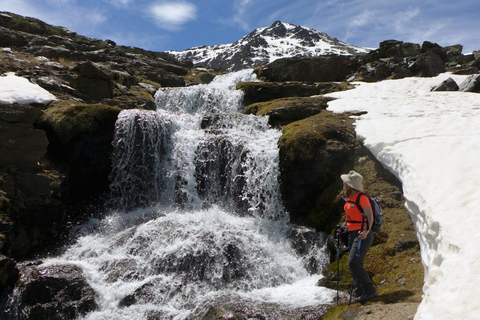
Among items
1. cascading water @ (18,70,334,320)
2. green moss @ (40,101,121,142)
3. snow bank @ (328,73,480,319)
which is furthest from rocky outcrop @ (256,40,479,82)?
green moss @ (40,101,121,142)

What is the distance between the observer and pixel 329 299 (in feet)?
26.7

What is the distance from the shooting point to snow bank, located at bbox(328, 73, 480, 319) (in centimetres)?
445

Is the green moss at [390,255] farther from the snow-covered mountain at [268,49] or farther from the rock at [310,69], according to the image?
the snow-covered mountain at [268,49]

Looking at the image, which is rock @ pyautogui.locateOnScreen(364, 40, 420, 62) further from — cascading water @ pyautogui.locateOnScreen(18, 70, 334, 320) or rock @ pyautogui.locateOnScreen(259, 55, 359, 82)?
cascading water @ pyautogui.locateOnScreen(18, 70, 334, 320)

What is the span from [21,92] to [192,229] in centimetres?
1141

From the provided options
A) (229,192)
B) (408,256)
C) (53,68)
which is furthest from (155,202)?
(53,68)

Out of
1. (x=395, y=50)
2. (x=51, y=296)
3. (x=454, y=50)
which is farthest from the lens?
(x=395, y=50)

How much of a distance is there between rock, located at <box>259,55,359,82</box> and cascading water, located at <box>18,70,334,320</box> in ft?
53.6

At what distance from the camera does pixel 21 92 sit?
15.6 m

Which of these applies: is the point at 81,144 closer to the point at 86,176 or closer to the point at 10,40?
the point at 86,176

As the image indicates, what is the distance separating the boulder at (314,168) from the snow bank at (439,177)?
1052mm

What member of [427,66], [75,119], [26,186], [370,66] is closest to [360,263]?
[26,186]

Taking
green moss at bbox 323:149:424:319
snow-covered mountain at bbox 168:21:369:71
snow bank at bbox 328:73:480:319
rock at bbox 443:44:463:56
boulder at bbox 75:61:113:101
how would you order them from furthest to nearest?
snow-covered mountain at bbox 168:21:369:71 → rock at bbox 443:44:463:56 → boulder at bbox 75:61:113:101 → green moss at bbox 323:149:424:319 → snow bank at bbox 328:73:480:319

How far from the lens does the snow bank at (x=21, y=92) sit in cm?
Answer: 1467
